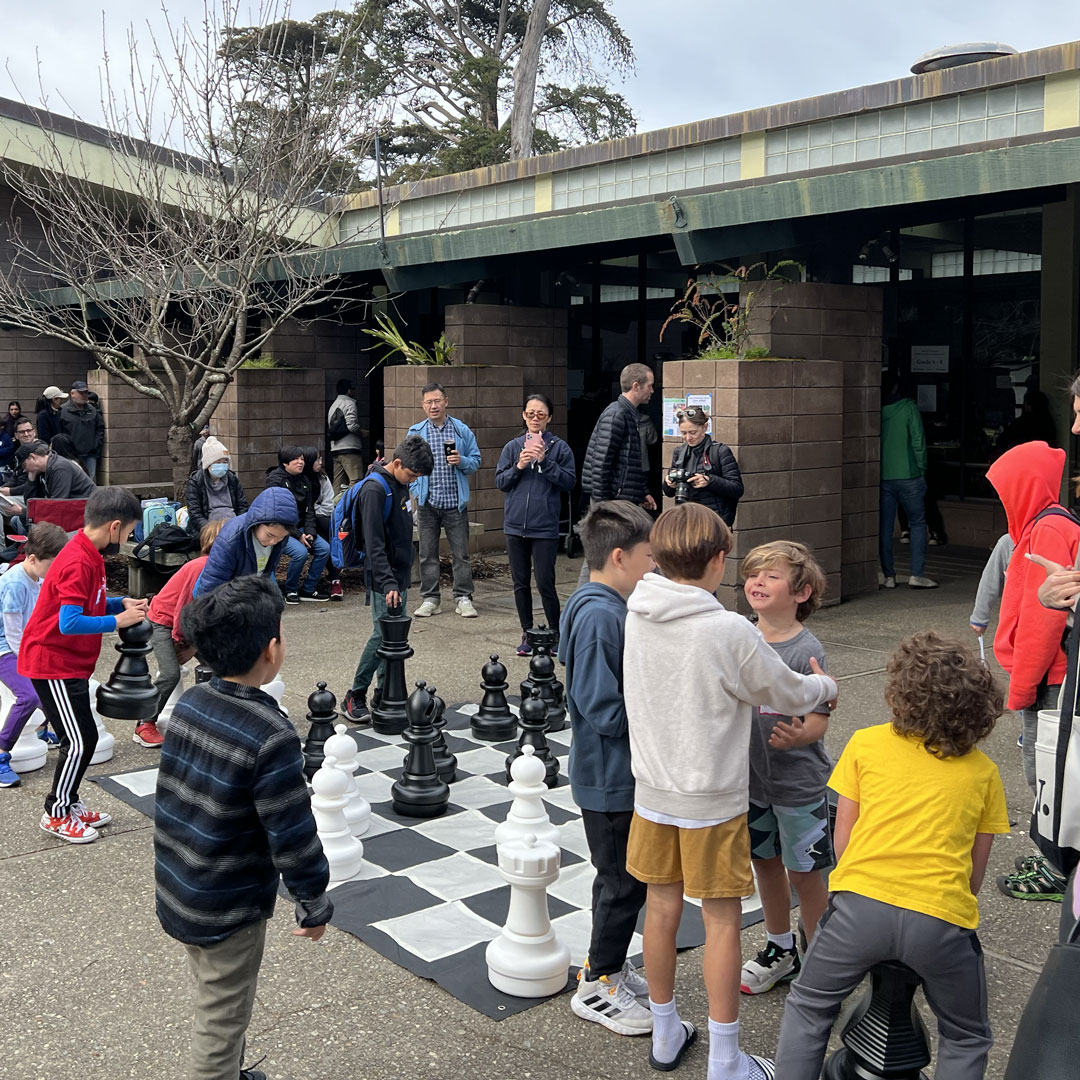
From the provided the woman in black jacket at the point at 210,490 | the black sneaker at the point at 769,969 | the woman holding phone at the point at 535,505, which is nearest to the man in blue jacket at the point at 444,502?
the woman holding phone at the point at 535,505

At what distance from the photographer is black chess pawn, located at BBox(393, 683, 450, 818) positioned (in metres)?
5.66

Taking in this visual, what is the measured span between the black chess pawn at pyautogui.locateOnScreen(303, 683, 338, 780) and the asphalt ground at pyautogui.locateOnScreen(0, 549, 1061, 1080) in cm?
87

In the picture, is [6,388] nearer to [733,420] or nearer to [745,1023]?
[733,420]

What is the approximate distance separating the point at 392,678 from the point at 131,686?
168cm

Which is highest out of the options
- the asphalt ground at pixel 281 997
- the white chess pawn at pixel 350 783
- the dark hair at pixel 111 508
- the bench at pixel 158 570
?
the dark hair at pixel 111 508

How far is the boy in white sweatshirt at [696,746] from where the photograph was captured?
3.39m

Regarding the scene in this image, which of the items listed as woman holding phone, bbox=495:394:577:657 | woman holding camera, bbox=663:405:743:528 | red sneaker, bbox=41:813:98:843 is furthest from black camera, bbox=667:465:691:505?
red sneaker, bbox=41:813:98:843

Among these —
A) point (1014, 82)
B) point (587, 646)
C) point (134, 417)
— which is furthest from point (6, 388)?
point (587, 646)

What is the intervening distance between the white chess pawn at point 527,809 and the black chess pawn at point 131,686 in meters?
2.29

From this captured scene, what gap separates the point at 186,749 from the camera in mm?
3141

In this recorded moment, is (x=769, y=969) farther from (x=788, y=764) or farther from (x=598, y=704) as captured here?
(x=598, y=704)

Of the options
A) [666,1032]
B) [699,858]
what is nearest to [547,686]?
[666,1032]

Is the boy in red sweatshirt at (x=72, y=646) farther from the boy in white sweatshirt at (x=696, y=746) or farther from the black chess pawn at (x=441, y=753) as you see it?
the boy in white sweatshirt at (x=696, y=746)

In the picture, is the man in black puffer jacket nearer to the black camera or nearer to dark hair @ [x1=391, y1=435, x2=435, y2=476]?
the black camera
